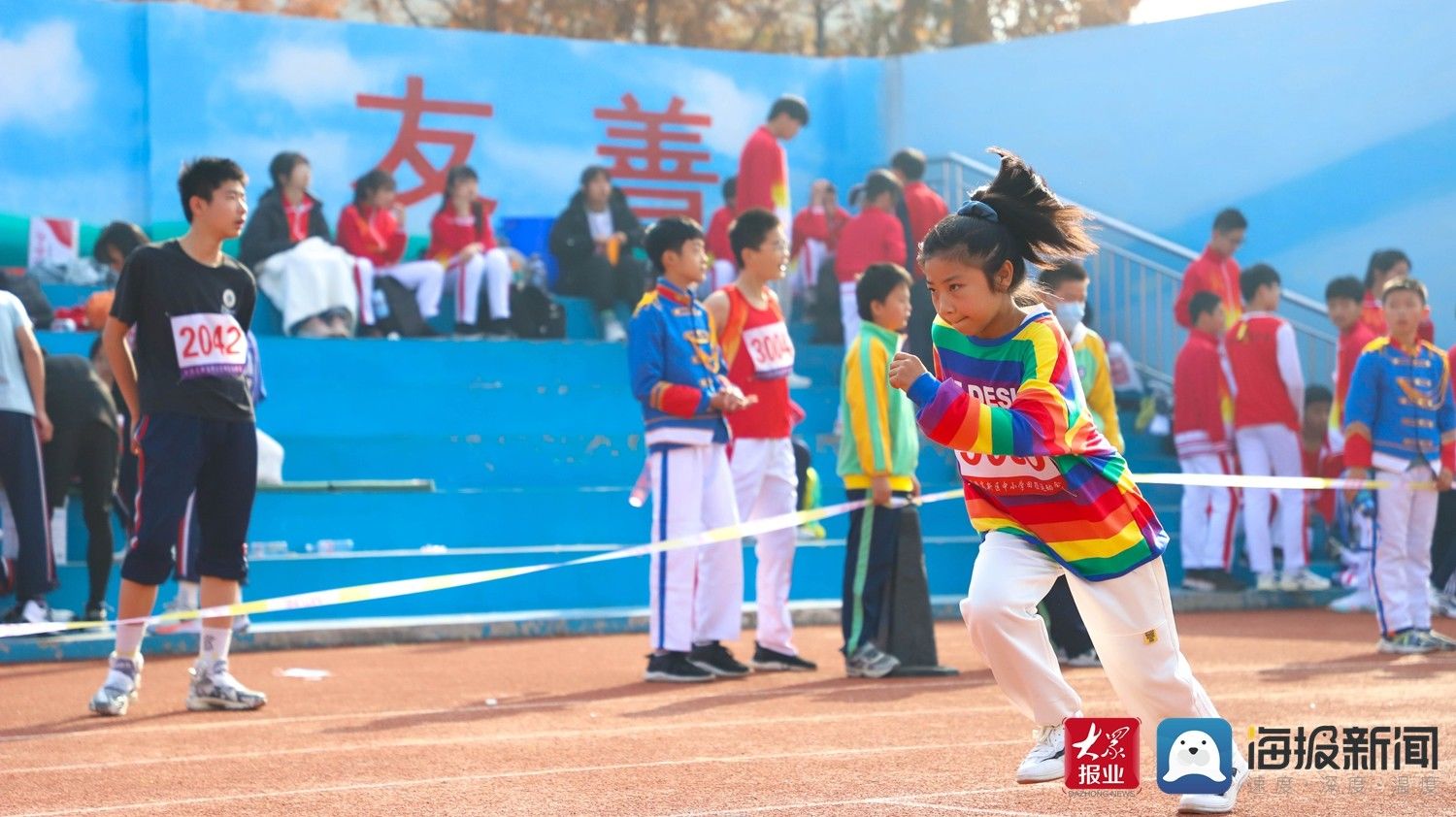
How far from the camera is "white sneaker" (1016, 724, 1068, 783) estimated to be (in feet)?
17.3

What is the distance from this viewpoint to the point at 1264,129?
17.7 meters

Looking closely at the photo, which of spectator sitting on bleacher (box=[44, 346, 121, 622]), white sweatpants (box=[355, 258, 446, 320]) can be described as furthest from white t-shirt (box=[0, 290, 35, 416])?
white sweatpants (box=[355, 258, 446, 320])

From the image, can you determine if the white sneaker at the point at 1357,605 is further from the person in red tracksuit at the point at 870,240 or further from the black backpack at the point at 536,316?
the black backpack at the point at 536,316

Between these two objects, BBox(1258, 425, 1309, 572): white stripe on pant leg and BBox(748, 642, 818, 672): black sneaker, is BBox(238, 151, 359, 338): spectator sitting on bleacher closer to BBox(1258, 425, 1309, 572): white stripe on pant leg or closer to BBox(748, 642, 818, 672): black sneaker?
BBox(748, 642, 818, 672): black sneaker

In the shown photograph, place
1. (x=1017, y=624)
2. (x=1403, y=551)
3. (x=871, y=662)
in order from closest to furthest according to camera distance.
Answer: (x=1017, y=624) → (x=871, y=662) → (x=1403, y=551)

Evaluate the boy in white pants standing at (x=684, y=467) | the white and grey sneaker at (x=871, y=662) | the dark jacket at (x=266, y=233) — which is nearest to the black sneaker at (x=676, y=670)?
the boy in white pants standing at (x=684, y=467)

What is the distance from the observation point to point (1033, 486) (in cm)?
525

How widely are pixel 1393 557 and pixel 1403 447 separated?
23.3 inches

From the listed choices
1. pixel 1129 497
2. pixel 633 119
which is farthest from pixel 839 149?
pixel 1129 497

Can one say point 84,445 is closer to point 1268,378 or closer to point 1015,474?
point 1015,474

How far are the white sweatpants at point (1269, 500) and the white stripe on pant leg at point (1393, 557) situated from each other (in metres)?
3.38

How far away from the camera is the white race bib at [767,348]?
9641 mm

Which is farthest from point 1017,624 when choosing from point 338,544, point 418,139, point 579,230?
point 418,139

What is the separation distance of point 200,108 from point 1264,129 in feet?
30.8
